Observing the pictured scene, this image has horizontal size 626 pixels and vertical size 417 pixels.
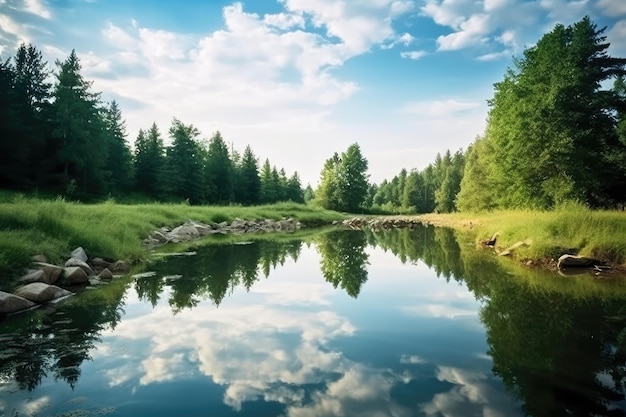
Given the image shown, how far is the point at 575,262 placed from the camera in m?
11.7

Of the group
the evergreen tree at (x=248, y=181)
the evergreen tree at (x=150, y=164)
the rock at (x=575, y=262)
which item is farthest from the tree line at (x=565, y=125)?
the evergreen tree at (x=248, y=181)

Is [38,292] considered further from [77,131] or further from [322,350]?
[77,131]

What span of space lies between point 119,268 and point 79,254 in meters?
1.19

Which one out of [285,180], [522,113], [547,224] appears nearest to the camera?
[547,224]

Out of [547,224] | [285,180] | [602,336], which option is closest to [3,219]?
[602,336]

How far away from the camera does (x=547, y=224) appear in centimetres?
1398

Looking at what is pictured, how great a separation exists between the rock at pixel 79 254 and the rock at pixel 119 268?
0.77 meters

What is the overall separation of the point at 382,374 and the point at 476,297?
5.22 metres

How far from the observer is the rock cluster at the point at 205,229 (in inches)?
801

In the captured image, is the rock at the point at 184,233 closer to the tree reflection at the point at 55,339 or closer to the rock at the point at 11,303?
the tree reflection at the point at 55,339

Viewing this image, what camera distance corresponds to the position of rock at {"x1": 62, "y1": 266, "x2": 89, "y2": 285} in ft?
30.0

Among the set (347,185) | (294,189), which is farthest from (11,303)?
(294,189)

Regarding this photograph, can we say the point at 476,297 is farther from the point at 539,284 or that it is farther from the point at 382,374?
the point at 382,374

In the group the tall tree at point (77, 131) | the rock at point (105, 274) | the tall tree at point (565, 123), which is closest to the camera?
the rock at point (105, 274)
